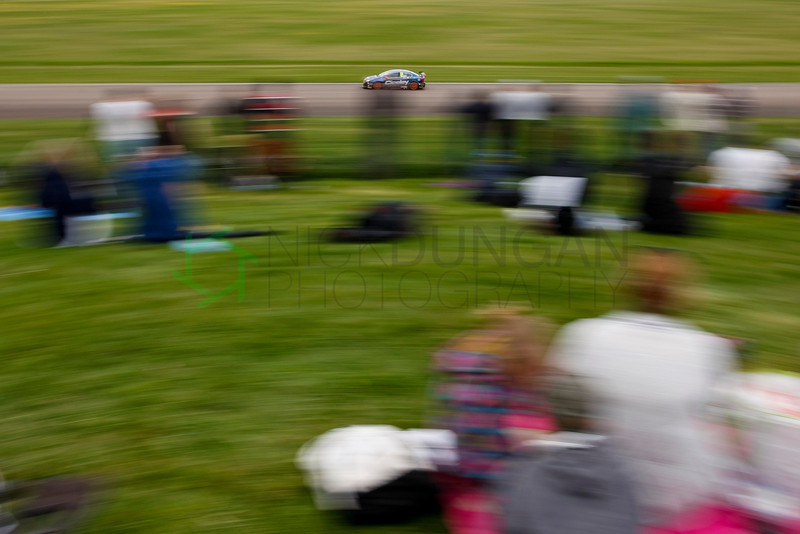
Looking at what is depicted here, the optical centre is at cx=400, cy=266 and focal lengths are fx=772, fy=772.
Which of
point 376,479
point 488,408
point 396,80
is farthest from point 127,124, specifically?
point 488,408

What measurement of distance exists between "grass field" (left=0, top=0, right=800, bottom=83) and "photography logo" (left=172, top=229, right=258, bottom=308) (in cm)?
977

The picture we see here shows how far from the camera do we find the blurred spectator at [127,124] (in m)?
9.92

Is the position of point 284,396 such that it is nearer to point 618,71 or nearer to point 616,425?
point 616,425

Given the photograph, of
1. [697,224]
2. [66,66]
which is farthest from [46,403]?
[66,66]

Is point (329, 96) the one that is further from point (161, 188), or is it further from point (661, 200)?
point (661, 200)

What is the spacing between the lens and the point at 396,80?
548 inches

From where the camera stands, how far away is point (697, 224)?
8414mm

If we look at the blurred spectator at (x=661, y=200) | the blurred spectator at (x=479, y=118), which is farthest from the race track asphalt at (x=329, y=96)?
the blurred spectator at (x=661, y=200)

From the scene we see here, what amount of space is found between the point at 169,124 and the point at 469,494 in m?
6.97

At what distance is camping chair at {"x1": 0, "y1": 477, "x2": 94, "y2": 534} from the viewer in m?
3.67

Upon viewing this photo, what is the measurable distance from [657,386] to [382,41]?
1763cm

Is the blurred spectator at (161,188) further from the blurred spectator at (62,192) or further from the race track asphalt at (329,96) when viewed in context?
the race track asphalt at (329,96)

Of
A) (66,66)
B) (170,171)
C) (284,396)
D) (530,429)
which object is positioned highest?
(66,66)

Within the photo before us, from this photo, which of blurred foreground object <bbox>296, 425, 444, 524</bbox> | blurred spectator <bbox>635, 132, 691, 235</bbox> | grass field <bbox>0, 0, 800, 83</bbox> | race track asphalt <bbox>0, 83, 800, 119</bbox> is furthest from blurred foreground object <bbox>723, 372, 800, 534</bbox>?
grass field <bbox>0, 0, 800, 83</bbox>
